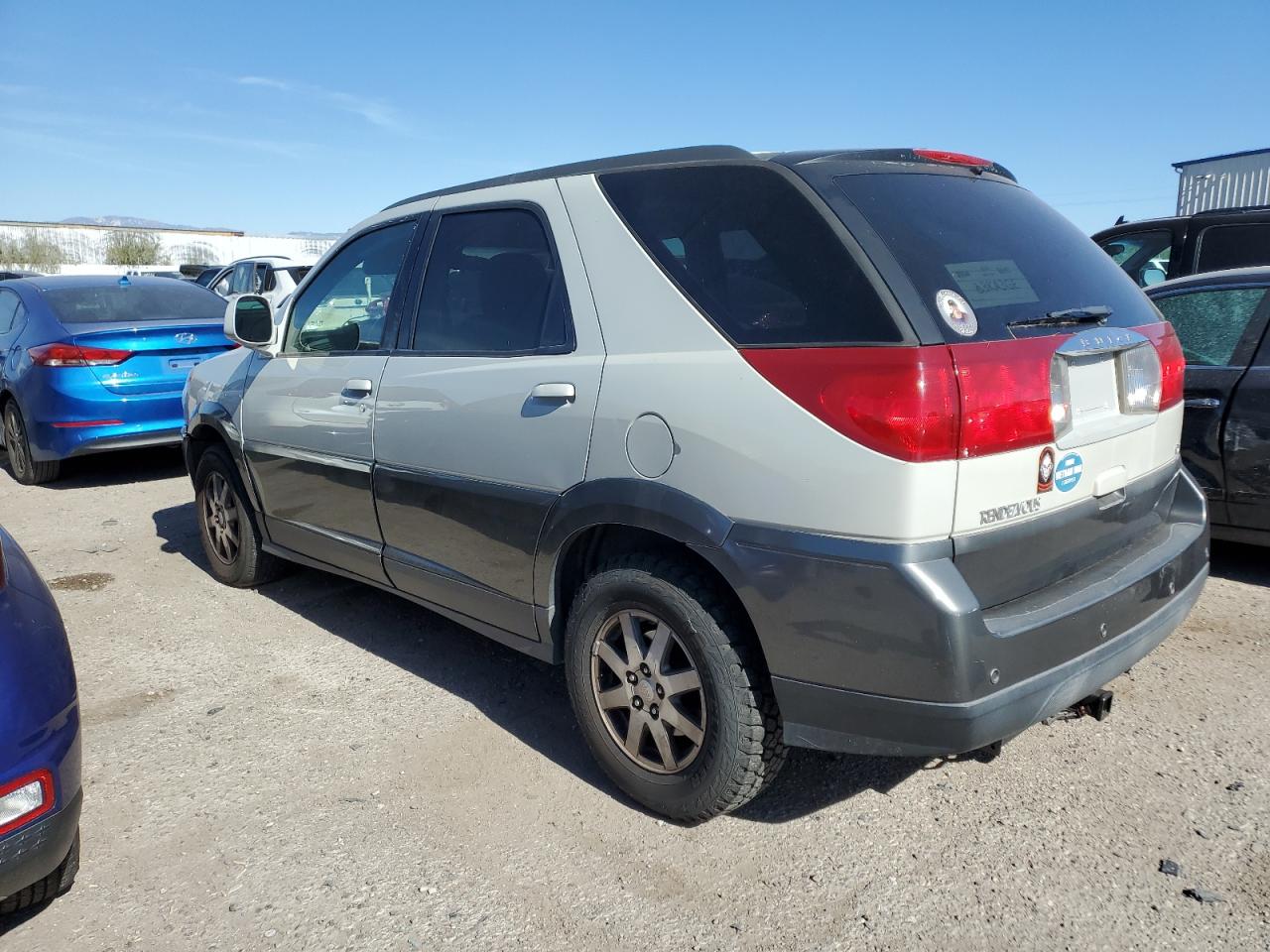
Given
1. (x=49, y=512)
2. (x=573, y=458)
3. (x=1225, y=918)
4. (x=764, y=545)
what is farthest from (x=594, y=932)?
(x=49, y=512)

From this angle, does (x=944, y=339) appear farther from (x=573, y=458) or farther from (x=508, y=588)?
(x=508, y=588)

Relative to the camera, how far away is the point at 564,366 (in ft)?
9.87

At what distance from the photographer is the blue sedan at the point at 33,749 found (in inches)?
89.6

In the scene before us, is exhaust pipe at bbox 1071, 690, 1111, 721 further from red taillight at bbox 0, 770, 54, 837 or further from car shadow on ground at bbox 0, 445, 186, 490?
car shadow on ground at bbox 0, 445, 186, 490

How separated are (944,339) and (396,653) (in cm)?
291

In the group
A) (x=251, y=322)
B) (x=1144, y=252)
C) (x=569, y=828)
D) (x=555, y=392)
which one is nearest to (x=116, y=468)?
(x=251, y=322)

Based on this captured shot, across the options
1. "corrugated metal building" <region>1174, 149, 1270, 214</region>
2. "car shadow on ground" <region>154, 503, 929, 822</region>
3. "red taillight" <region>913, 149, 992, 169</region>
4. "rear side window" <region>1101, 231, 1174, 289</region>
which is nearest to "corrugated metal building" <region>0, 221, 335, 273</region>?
"corrugated metal building" <region>1174, 149, 1270, 214</region>

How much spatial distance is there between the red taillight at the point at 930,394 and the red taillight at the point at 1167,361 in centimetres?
72

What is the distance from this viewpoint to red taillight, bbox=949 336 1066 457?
7.50 feet

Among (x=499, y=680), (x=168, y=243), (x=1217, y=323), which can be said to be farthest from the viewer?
(x=168, y=243)

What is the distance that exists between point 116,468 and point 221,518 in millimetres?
4299

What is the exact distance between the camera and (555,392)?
299 cm

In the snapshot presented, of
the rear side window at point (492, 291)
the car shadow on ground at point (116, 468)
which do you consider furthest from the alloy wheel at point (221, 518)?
the car shadow on ground at point (116, 468)

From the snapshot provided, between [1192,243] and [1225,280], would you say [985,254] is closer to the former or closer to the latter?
[1225,280]
